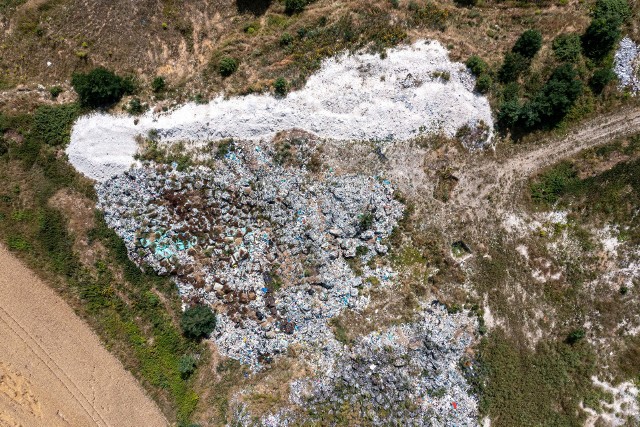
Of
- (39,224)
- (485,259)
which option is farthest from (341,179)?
(39,224)

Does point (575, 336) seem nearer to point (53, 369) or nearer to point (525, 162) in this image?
point (525, 162)

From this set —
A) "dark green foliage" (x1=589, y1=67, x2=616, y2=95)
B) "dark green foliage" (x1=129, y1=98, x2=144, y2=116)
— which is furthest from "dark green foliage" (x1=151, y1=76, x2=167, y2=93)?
"dark green foliage" (x1=589, y1=67, x2=616, y2=95)

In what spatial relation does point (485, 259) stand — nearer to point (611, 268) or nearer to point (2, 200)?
point (611, 268)

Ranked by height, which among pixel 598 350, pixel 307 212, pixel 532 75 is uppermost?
pixel 532 75

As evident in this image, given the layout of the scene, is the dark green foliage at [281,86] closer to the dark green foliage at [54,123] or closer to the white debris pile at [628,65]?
the dark green foliage at [54,123]

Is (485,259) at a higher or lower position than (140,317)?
higher

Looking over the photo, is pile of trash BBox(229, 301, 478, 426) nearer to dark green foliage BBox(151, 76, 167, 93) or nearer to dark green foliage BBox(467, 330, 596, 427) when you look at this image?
dark green foliage BBox(467, 330, 596, 427)

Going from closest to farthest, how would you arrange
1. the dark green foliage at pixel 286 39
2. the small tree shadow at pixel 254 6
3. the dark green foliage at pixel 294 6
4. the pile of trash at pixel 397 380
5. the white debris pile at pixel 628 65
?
the pile of trash at pixel 397 380, the dark green foliage at pixel 286 39, the dark green foliage at pixel 294 6, the white debris pile at pixel 628 65, the small tree shadow at pixel 254 6

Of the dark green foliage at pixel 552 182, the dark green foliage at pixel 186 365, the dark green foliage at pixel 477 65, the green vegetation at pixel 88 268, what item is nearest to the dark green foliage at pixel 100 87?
the green vegetation at pixel 88 268
